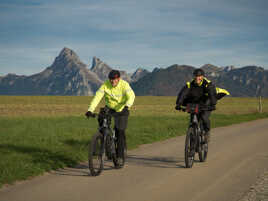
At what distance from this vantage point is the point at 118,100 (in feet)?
26.4

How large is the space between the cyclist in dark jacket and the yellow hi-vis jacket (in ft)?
4.49

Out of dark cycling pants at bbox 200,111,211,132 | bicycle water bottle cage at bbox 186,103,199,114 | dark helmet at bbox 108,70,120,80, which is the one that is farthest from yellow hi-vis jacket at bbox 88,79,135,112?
dark cycling pants at bbox 200,111,211,132

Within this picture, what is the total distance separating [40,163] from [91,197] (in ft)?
10.4

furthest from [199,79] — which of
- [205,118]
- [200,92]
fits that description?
[205,118]

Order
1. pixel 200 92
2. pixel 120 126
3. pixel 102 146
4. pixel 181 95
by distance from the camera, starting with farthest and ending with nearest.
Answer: pixel 200 92 < pixel 181 95 < pixel 120 126 < pixel 102 146

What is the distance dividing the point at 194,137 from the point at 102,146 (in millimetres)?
2215

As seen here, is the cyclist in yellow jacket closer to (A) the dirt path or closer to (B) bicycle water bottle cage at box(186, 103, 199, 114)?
(A) the dirt path

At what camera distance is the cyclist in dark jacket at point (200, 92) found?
8.70 metres

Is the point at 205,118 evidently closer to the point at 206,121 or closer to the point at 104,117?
the point at 206,121

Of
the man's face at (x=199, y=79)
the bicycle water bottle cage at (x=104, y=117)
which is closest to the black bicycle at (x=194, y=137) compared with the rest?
the man's face at (x=199, y=79)

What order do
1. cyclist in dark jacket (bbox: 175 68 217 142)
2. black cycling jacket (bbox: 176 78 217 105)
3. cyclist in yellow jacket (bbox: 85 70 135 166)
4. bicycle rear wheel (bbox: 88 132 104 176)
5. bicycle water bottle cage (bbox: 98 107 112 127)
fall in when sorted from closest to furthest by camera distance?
bicycle rear wheel (bbox: 88 132 104 176) < bicycle water bottle cage (bbox: 98 107 112 127) < cyclist in yellow jacket (bbox: 85 70 135 166) < cyclist in dark jacket (bbox: 175 68 217 142) < black cycling jacket (bbox: 176 78 217 105)

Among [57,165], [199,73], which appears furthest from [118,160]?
[199,73]

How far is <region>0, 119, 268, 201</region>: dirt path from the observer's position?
231 inches

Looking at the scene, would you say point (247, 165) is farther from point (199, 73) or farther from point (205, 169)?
point (199, 73)
